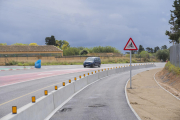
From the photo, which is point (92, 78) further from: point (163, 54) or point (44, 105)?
point (163, 54)

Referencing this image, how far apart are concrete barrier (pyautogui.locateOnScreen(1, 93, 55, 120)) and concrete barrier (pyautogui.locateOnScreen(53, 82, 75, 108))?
0.64 metres

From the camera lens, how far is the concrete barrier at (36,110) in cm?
561

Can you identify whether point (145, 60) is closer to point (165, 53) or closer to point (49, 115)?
point (165, 53)

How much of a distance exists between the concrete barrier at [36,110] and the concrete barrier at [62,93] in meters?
0.64

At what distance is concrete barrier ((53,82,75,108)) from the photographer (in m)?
9.98

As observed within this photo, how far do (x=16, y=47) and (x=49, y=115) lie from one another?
263ft

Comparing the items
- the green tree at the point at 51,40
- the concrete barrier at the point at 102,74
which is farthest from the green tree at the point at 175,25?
the green tree at the point at 51,40

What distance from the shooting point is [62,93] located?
11195mm

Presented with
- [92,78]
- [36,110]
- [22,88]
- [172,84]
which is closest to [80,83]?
[22,88]

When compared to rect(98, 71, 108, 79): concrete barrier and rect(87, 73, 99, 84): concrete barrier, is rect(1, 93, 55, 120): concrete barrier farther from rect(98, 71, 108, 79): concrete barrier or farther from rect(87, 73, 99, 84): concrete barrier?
rect(98, 71, 108, 79): concrete barrier

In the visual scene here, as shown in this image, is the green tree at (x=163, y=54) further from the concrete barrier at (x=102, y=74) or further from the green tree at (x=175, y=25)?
the concrete barrier at (x=102, y=74)

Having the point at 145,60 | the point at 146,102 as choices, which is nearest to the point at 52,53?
the point at 145,60

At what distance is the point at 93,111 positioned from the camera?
9219mm

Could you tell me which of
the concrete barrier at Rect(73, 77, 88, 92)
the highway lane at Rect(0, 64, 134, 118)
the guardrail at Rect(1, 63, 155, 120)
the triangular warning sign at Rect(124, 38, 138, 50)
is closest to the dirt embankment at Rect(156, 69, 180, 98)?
the triangular warning sign at Rect(124, 38, 138, 50)
